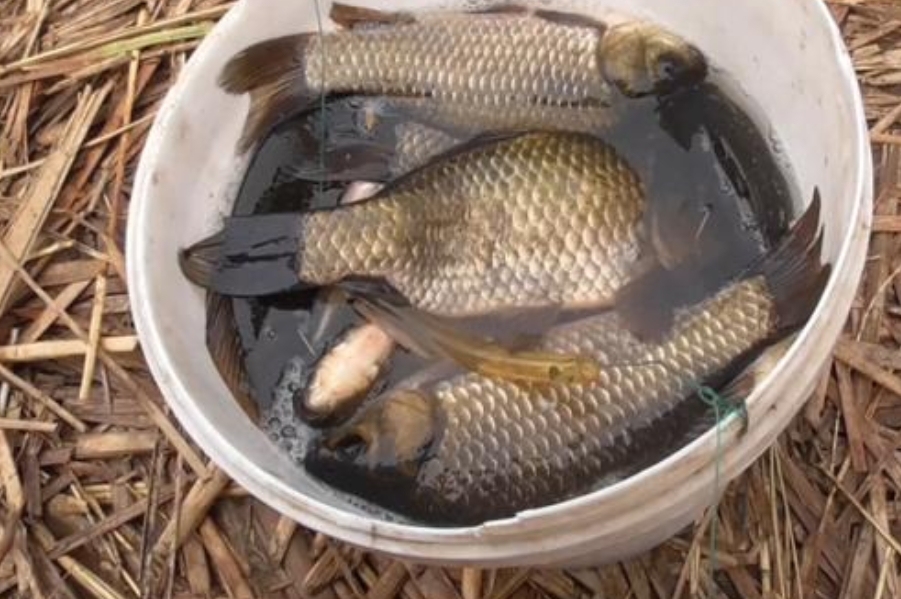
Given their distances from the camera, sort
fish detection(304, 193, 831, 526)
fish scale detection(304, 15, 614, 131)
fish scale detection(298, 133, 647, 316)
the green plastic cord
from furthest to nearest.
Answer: fish scale detection(304, 15, 614, 131)
fish scale detection(298, 133, 647, 316)
fish detection(304, 193, 831, 526)
the green plastic cord

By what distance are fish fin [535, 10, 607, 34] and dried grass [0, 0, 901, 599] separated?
0.30m

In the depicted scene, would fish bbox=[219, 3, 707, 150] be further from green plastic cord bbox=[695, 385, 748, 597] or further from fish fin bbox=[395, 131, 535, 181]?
green plastic cord bbox=[695, 385, 748, 597]

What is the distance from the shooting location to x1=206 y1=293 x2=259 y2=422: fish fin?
4.21 feet

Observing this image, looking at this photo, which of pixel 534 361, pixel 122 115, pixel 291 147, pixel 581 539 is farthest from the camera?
pixel 122 115

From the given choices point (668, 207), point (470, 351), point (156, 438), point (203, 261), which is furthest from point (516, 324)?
point (156, 438)

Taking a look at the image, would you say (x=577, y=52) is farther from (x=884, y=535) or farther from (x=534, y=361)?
(x=884, y=535)

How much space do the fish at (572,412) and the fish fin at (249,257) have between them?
0.51 ft

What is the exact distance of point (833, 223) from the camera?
3.76 feet

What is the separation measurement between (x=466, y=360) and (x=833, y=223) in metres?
0.29

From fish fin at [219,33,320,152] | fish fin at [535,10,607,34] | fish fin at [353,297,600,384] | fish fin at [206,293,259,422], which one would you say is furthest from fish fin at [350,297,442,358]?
fish fin at [535,10,607,34]

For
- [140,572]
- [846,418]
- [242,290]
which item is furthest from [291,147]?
[846,418]

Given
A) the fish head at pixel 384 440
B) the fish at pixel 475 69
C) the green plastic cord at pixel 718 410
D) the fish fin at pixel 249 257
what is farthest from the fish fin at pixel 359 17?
the green plastic cord at pixel 718 410

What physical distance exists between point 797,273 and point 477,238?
262 mm

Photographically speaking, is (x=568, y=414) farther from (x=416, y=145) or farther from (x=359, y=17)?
(x=359, y=17)
